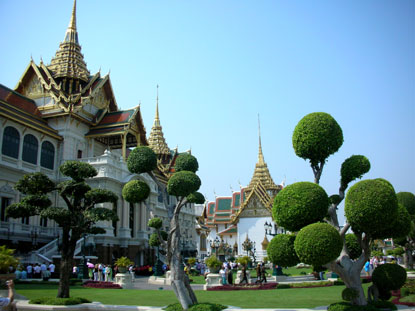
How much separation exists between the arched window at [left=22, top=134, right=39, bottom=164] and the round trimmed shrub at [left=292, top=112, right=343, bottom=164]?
77.5 feet

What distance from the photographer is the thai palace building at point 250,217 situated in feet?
187

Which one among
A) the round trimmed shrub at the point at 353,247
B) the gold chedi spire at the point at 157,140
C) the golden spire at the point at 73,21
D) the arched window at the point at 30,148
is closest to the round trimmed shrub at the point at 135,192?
the round trimmed shrub at the point at 353,247

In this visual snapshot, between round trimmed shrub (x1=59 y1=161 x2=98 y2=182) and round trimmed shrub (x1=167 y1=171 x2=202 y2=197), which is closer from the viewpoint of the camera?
round trimmed shrub (x1=167 y1=171 x2=202 y2=197)

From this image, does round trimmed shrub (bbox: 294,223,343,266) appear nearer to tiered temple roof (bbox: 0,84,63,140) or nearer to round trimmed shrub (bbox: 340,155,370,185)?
round trimmed shrub (bbox: 340,155,370,185)

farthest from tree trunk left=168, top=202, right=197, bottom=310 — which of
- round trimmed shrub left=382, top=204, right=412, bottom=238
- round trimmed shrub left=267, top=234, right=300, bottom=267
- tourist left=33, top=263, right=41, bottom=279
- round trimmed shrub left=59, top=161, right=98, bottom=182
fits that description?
tourist left=33, top=263, right=41, bottom=279

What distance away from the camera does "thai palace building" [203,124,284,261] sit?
187ft

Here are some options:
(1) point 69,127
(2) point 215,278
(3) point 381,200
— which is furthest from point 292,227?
(1) point 69,127

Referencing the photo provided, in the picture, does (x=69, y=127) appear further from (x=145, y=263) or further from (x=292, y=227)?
(x=292, y=227)

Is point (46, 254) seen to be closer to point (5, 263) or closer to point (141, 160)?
point (5, 263)

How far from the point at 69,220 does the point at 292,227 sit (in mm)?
7681

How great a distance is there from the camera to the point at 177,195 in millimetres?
11562

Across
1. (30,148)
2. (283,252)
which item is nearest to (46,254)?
(30,148)

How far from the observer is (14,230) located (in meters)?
25.7

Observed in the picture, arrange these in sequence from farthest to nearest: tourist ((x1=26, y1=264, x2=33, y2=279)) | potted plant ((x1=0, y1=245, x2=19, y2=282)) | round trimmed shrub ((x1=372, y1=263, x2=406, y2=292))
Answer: tourist ((x1=26, y1=264, x2=33, y2=279)) < potted plant ((x1=0, y1=245, x2=19, y2=282)) < round trimmed shrub ((x1=372, y1=263, x2=406, y2=292))
